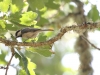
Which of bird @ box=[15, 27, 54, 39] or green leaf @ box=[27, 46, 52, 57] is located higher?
bird @ box=[15, 27, 54, 39]

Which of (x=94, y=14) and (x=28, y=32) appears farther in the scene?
(x=94, y=14)

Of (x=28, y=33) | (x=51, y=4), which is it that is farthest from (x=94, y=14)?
(x=28, y=33)

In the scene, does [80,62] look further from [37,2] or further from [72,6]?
[37,2]

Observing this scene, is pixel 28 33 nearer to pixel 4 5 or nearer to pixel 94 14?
pixel 4 5

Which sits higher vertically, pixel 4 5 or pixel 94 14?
pixel 94 14

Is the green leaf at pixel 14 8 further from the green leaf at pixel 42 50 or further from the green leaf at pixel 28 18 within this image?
the green leaf at pixel 42 50

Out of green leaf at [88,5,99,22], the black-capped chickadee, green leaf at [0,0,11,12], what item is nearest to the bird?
the black-capped chickadee

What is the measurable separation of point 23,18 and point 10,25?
0.23 feet

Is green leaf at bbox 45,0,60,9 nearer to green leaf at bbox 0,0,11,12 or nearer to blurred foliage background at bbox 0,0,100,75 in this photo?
blurred foliage background at bbox 0,0,100,75

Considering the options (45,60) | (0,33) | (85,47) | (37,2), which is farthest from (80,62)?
(45,60)

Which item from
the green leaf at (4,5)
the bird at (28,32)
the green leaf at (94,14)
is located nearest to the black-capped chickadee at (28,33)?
the bird at (28,32)

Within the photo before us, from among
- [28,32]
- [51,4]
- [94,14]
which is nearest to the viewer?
[28,32]

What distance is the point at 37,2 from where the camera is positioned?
4.99 feet

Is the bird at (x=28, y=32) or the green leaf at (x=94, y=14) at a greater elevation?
the green leaf at (x=94, y=14)
